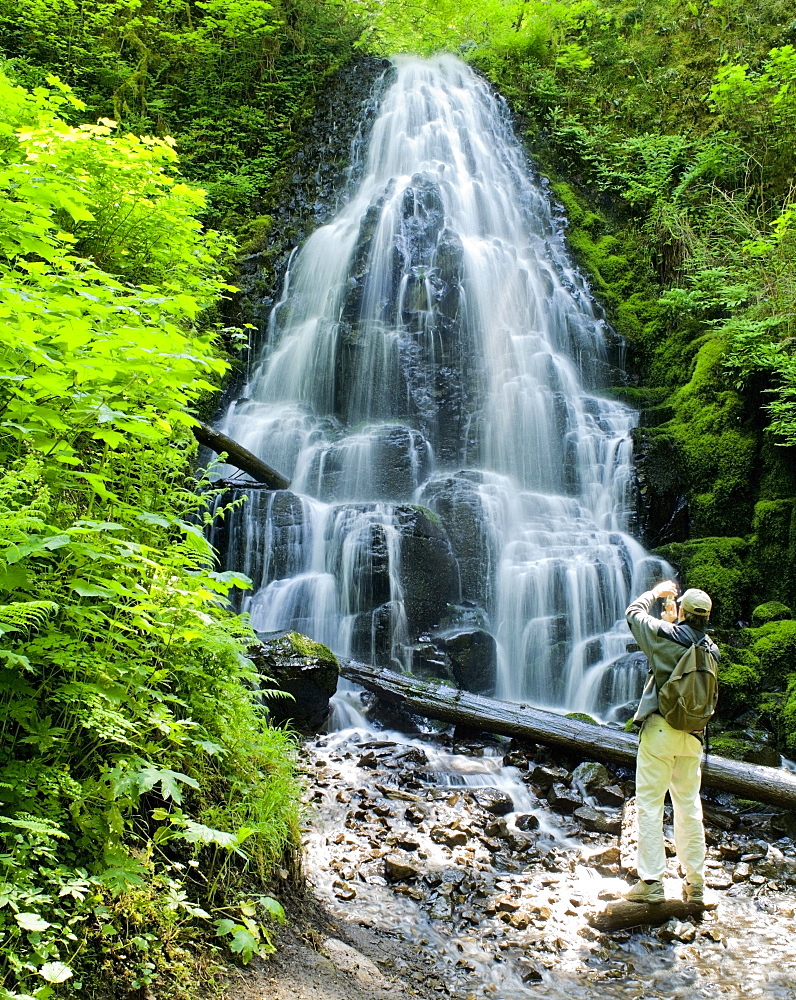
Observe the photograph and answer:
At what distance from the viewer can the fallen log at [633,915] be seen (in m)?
3.73

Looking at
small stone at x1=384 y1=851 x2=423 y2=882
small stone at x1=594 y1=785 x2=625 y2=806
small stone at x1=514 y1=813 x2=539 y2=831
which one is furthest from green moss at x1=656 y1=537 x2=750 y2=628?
small stone at x1=384 y1=851 x2=423 y2=882

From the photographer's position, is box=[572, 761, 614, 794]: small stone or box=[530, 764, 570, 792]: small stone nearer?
box=[572, 761, 614, 794]: small stone

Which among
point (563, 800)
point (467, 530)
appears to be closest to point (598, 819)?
point (563, 800)

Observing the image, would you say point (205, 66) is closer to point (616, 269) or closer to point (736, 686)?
point (616, 269)

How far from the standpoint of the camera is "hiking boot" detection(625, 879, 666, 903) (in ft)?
12.5

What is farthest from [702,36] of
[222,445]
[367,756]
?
[367,756]

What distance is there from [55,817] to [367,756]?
161 inches

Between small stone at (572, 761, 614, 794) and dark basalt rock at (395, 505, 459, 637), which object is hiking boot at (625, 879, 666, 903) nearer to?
small stone at (572, 761, 614, 794)

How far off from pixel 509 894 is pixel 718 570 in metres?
5.81

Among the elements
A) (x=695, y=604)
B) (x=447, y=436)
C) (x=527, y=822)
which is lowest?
(x=527, y=822)

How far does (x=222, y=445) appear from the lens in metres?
8.48

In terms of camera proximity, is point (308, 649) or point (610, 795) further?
point (308, 649)

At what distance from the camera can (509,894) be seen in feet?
13.3

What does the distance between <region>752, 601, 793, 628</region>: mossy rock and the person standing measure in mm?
4512
